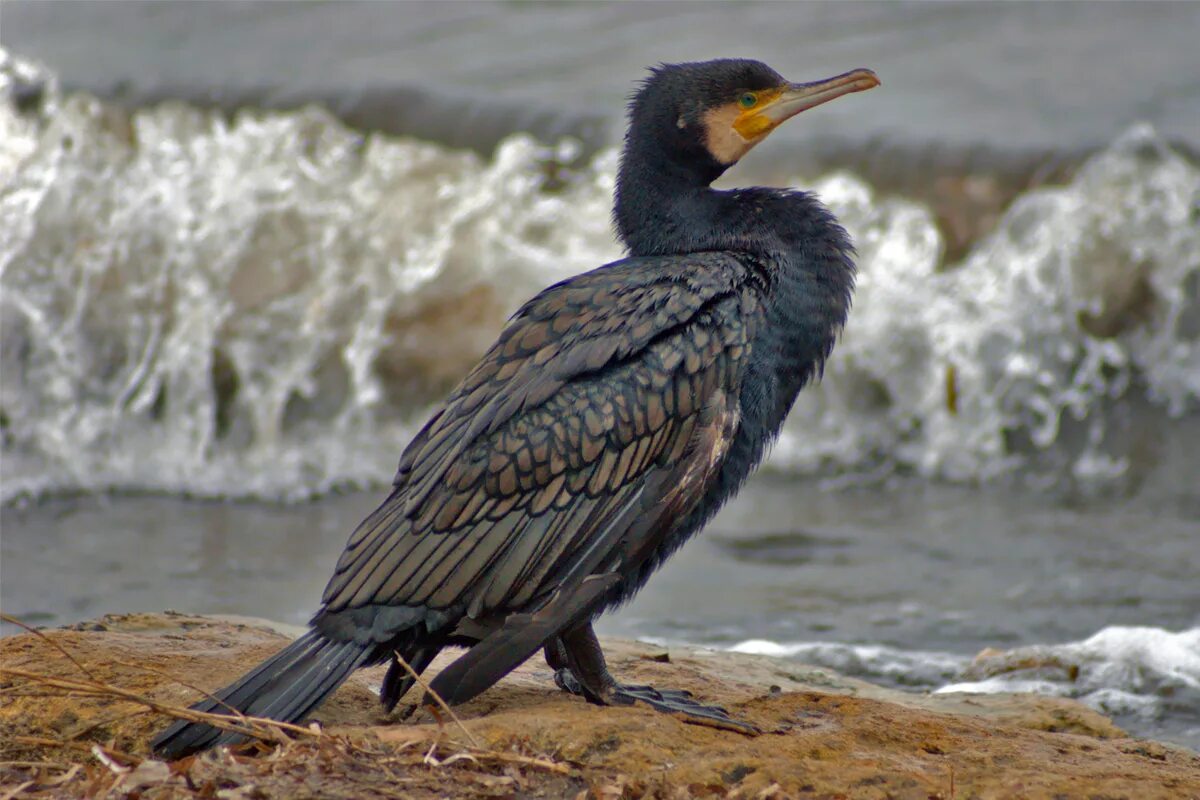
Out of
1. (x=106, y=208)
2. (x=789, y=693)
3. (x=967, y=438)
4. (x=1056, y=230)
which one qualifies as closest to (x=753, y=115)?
(x=789, y=693)

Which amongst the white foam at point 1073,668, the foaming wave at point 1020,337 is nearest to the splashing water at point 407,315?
the foaming wave at point 1020,337

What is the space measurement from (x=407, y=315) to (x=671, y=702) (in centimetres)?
608

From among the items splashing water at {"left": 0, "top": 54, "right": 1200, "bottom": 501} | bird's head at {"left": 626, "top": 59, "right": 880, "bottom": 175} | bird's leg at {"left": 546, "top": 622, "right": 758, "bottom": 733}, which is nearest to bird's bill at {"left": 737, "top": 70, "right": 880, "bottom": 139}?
bird's head at {"left": 626, "top": 59, "right": 880, "bottom": 175}

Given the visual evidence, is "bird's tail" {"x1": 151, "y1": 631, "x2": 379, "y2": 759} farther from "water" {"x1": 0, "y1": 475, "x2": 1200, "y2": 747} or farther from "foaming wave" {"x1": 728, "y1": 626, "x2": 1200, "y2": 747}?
"water" {"x1": 0, "y1": 475, "x2": 1200, "y2": 747}

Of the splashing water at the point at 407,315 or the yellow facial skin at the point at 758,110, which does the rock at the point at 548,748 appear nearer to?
the yellow facial skin at the point at 758,110

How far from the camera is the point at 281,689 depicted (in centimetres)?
348

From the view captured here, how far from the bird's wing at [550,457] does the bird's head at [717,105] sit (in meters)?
0.76

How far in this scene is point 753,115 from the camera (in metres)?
4.64

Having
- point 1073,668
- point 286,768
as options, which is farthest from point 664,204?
point 1073,668

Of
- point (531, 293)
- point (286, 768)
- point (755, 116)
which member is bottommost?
point (286, 768)

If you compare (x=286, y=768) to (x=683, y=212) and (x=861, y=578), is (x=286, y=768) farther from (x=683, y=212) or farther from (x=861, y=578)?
(x=861, y=578)

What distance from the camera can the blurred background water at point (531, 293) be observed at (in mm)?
7445

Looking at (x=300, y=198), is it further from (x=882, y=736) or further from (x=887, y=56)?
(x=882, y=736)

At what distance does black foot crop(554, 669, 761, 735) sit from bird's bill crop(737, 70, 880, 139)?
5.58ft
